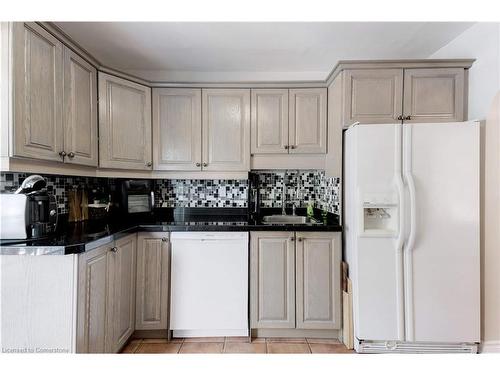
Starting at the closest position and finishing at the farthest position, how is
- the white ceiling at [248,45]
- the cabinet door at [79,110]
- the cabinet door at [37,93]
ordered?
the cabinet door at [37,93]
the cabinet door at [79,110]
the white ceiling at [248,45]

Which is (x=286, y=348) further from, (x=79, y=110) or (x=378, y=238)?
(x=79, y=110)

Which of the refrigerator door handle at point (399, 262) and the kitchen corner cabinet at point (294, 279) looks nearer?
the refrigerator door handle at point (399, 262)

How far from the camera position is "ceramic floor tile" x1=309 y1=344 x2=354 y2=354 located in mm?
2053

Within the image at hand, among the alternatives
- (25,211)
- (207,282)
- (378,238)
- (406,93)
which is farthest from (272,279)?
(406,93)

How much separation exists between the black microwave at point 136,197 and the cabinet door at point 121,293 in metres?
0.48

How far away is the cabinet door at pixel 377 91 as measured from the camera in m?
2.08

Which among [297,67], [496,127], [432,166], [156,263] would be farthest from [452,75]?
[156,263]

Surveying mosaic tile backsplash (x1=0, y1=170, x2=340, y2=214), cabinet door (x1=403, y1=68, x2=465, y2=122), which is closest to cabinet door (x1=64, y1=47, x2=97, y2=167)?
mosaic tile backsplash (x1=0, y1=170, x2=340, y2=214)

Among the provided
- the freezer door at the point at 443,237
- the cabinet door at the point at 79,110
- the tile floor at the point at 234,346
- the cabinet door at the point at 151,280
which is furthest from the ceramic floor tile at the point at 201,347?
the cabinet door at the point at 79,110

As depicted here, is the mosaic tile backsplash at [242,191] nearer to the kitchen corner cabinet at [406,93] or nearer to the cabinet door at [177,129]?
the cabinet door at [177,129]

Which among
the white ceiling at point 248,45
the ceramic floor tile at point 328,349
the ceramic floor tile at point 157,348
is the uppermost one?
the white ceiling at point 248,45

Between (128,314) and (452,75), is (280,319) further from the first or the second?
(452,75)

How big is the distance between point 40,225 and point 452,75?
9.83 feet

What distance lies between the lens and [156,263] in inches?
84.8
